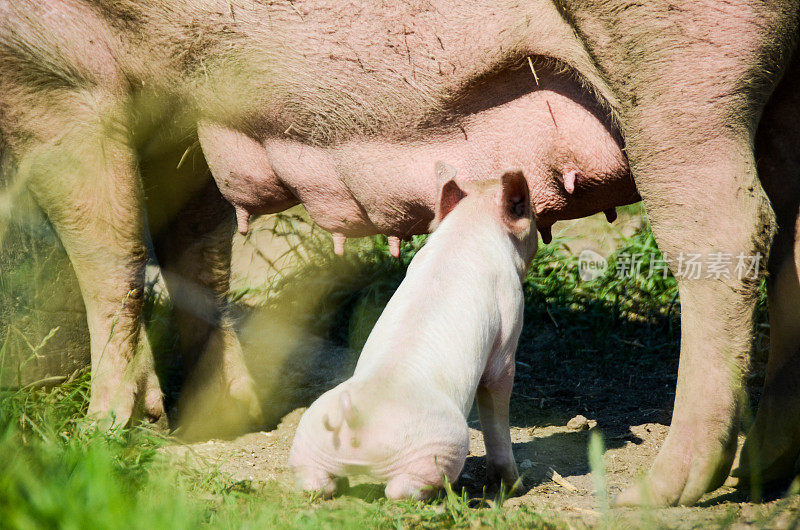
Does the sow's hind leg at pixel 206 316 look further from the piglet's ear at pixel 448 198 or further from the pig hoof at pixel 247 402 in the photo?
the piglet's ear at pixel 448 198

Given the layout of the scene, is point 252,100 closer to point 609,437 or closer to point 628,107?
point 628,107

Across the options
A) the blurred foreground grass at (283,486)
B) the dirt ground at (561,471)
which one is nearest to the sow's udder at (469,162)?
the dirt ground at (561,471)

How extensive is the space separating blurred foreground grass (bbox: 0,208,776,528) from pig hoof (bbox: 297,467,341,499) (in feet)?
0.08

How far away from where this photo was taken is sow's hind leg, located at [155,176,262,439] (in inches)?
146

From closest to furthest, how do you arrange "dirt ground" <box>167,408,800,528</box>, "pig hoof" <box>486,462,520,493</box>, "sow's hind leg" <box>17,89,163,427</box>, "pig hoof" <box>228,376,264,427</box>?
"dirt ground" <box>167,408,800,528</box>, "pig hoof" <box>486,462,520,493</box>, "sow's hind leg" <box>17,89,163,427</box>, "pig hoof" <box>228,376,264,427</box>

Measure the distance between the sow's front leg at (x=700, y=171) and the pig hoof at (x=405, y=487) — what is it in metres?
0.66

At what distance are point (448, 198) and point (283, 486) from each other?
1056 millimetres

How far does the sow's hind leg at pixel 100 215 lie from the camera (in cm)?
310

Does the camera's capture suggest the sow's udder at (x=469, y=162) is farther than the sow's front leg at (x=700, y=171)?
Yes

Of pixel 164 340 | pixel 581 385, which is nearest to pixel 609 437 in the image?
pixel 581 385

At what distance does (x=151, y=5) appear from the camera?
3.03m

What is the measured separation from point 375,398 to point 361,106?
1234 millimetres

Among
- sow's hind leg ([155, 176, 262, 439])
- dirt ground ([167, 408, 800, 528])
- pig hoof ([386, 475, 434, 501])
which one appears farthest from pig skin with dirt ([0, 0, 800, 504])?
pig hoof ([386, 475, 434, 501])

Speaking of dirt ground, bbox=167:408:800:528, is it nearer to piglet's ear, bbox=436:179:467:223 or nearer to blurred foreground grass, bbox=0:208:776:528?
→ blurred foreground grass, bbox=0:208:776:528
